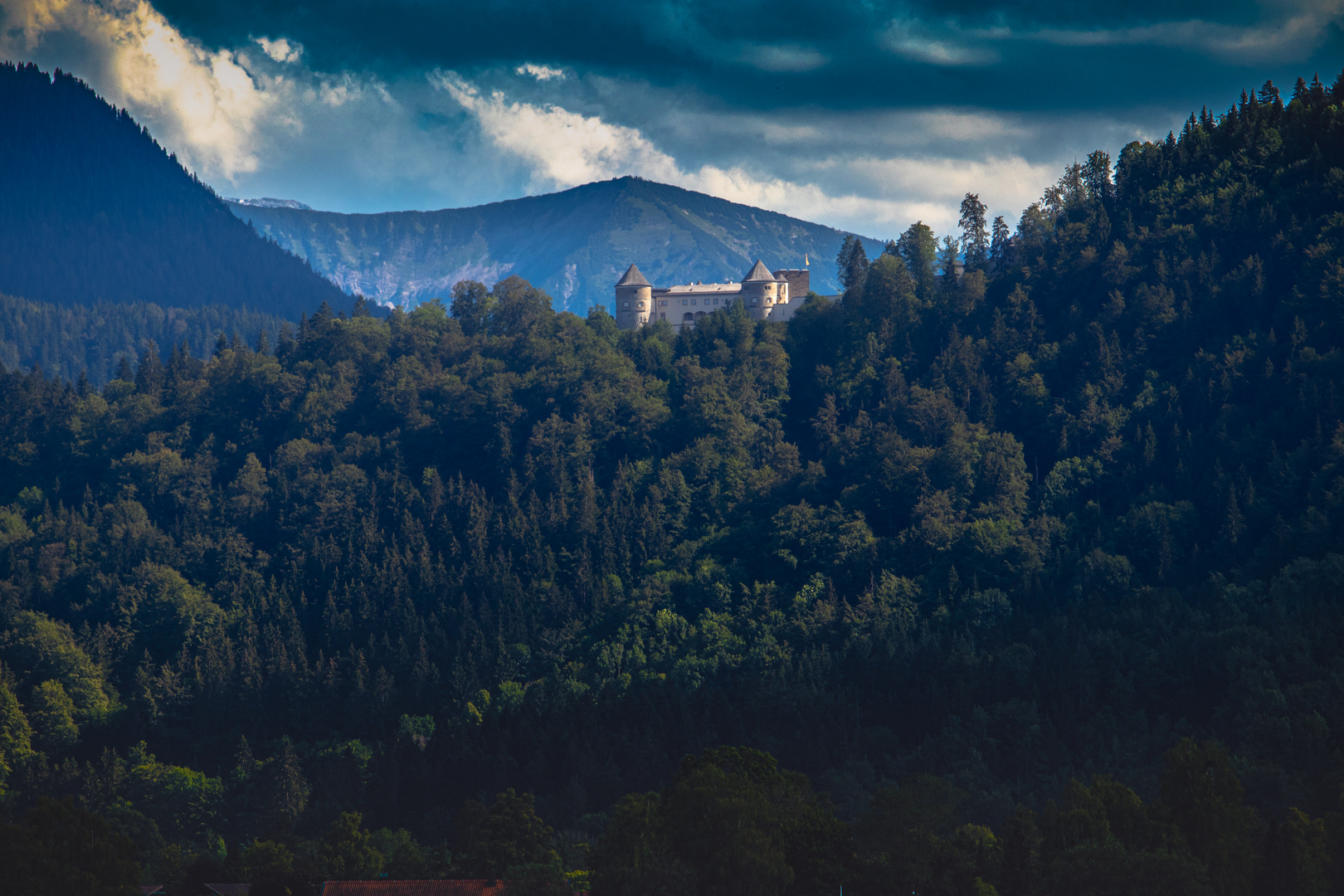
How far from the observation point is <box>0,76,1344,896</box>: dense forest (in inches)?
2121

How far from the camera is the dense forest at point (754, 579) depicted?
177ft

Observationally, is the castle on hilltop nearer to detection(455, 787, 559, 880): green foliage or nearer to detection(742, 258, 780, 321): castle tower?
detection(742, 258, 780, 321): castle tower

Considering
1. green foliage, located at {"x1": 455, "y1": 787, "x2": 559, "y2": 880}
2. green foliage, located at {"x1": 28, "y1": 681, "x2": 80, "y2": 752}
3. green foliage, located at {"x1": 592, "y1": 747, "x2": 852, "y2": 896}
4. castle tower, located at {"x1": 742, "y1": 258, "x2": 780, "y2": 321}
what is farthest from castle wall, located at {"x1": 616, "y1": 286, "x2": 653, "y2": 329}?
green foliage, located at {"x1": 592, "y1": 747, "x2": 852, "y2": 896}

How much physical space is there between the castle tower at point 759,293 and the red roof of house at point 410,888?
79.0 meters

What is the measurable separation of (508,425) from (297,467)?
18.6 meters

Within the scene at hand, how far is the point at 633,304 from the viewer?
422 ft

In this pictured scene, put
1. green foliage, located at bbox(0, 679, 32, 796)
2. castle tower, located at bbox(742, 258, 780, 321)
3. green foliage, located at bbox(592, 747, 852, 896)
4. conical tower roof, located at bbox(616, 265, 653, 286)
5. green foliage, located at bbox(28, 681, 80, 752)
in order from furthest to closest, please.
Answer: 1. conical tower roof, located at bbox(616, 265, 653, 286)
2. castle tower, located at bbox(742, 258, 780, 321)
3. green foliage, located at bbox(28, 681, 80, 752)
4. green foliage, located at bbox(0, 679, 32, 796)
5. green foliage, located at bbox(592, 747, 852, 896)

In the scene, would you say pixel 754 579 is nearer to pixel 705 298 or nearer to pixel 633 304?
pixel 705 298

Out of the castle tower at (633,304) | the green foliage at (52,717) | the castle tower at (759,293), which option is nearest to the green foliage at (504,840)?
the green foliage at (52,717)

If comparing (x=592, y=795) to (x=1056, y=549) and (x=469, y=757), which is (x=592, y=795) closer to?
(x=469, y=757)

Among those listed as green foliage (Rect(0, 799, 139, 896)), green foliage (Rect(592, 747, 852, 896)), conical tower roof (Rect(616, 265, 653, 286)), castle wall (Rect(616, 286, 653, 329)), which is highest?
conical tower roof (Rect(616, 265, 653, 286))

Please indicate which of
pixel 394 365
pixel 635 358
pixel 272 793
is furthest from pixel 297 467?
pixel 272 793

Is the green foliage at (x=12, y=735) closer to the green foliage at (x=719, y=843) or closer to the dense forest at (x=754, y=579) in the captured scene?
the dense forest at (x=754, y=579)

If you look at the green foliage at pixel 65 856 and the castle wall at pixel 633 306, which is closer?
the green foliage at pixel 65 856
